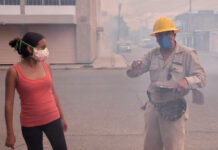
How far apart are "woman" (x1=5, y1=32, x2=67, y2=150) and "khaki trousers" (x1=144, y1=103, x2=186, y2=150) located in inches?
37.2

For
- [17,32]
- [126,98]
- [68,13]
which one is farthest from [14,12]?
[126,98]

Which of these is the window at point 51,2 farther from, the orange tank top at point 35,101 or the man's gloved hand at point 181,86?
the man's gloved hand at point 181,86

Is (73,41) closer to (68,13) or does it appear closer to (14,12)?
(68,13)

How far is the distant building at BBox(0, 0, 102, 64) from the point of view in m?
17.0

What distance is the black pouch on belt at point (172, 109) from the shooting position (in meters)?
2.69

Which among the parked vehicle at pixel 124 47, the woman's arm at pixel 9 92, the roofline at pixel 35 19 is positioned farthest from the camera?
the parked vehicle at pixel 124 47

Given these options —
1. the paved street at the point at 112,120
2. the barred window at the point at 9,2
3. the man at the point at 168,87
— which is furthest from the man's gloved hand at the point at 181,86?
the barred window at the point at 9,2

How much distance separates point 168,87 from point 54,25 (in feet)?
53.3

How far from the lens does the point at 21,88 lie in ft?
8.09

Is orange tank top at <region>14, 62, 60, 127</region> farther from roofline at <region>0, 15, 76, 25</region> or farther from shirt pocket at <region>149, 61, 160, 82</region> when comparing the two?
roofline at <region>0, 15, 76, 25</region>

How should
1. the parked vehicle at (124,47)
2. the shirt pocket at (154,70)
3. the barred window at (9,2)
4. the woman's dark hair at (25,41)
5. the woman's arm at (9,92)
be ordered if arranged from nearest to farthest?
the woman's arm at (9,92) → the woman's dark hair at (25,41) → the shirt pocket at (154,70) → the barred window at (9,2) → the parked vehicle at (124,47)

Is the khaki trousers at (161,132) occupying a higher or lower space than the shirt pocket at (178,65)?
lower

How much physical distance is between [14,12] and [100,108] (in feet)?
44.1

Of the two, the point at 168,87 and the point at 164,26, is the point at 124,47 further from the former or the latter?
the point at 168,87
